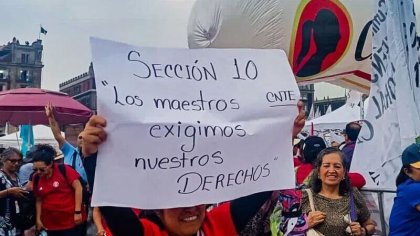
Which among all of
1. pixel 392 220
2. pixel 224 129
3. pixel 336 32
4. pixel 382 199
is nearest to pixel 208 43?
pixel 336 32

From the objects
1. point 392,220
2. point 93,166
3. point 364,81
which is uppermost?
point 364,81

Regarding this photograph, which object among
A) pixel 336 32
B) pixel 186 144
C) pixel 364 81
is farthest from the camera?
pixel 364 81

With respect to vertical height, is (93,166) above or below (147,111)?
below

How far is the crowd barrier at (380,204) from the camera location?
3993 mm

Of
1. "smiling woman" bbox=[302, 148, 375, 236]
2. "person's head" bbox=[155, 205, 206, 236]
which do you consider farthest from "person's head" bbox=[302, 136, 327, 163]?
"person's head" bbox=[155, 205, 206, 236]

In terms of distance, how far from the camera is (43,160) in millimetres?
5762

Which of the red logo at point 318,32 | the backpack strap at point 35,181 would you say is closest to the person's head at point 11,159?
the backpack strap at point 35,181

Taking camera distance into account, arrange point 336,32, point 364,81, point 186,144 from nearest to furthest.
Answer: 1. point 186,144
2. point 336,32
3. point 364,81

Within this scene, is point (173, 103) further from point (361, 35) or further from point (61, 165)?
point (361, 35)

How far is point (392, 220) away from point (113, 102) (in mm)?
2122

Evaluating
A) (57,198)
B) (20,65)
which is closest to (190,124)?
(57,198)

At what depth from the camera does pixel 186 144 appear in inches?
88.1

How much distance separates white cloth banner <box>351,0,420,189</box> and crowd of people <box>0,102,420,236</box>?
1.29 feet

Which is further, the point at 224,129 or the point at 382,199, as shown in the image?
the point at 382,199
